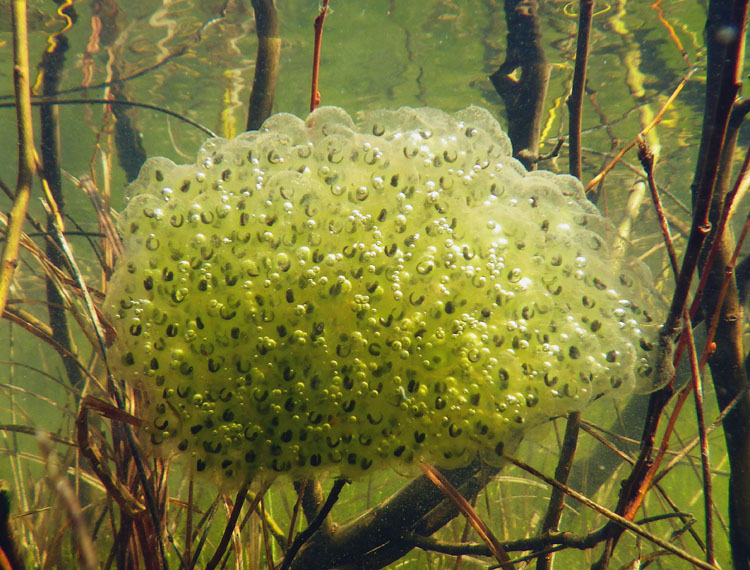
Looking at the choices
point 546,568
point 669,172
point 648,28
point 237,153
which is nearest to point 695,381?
point 546,568

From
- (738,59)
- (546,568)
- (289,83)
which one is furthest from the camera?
(289,83)

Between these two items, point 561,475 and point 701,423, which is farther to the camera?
point 561,475

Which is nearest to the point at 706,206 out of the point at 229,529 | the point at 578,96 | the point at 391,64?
the point at 578,96

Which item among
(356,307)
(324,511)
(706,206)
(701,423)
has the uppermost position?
(706,206)

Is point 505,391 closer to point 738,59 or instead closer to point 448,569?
point 738,59

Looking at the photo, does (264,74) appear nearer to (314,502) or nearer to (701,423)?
(314,502)

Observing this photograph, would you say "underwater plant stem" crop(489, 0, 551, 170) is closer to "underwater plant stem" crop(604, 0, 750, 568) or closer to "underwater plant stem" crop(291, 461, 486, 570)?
"underwater plant stem" crop(604, 0, 750, 568)
